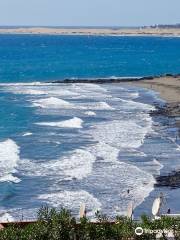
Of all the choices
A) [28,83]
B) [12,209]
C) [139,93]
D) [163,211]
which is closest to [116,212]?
[163,211]

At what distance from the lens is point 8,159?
4431cm

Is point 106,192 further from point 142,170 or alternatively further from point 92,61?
point 92,61

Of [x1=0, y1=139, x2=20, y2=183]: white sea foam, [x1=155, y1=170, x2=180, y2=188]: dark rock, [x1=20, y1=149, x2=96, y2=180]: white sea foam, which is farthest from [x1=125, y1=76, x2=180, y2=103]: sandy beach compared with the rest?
[x1=155, y1=170, x2=180, y2=188]: dark rock

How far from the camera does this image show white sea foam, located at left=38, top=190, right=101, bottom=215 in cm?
3416

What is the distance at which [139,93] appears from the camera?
84562 millimetres

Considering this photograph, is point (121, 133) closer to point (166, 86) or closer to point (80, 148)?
point (80, 148)

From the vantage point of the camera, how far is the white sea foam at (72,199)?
34.2 m

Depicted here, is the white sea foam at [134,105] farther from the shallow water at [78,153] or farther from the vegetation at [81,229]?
the vegetation at [81,229]

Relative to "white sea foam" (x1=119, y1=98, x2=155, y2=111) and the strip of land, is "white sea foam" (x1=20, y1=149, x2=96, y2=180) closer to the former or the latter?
the strip of land

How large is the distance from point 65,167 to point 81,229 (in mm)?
22303

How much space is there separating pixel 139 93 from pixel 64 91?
9.55m

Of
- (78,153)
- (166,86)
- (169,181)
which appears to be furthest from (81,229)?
(166,86)

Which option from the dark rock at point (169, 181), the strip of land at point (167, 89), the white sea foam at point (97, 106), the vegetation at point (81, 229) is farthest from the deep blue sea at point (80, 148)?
the vegetation at point (81, 229)

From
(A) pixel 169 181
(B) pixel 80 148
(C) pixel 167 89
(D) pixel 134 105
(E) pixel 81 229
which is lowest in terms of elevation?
(C) pixel 167 89
